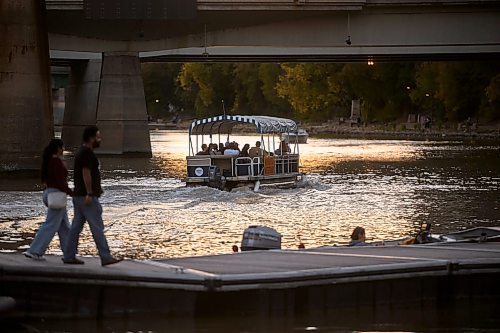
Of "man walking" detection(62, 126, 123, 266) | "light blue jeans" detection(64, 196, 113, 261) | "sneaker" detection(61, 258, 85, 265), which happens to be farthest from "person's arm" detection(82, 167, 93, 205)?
Result: "sneaker" detection(61, 258, 85, 265)

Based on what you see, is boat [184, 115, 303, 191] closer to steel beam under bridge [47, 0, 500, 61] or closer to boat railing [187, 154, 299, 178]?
boat railing [187, 154, 299, 178]

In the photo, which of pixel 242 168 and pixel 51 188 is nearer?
pixel 51 188

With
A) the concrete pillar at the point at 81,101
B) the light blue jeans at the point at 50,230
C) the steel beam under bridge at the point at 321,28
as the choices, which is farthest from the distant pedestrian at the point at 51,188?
the concrete pillar at the point at 81,101

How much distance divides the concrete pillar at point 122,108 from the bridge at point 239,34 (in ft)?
0.18

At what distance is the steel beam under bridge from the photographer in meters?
57.5

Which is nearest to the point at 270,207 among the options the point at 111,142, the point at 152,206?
the point at 152,206

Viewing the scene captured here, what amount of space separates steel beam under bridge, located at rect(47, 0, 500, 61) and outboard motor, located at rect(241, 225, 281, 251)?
122 feet

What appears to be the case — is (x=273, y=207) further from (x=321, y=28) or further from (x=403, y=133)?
(x=403, y=133)

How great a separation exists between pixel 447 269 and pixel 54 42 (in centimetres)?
4923

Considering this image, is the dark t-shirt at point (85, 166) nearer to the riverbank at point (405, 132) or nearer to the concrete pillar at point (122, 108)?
the concrete pillar at point (122, 108)

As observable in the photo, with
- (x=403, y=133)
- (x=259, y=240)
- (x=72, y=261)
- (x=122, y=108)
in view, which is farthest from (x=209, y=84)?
(x=72, y=261)

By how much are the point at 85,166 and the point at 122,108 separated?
47980mm

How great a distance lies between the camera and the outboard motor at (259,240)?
19875 millimetres

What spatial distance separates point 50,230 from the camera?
690 inches
